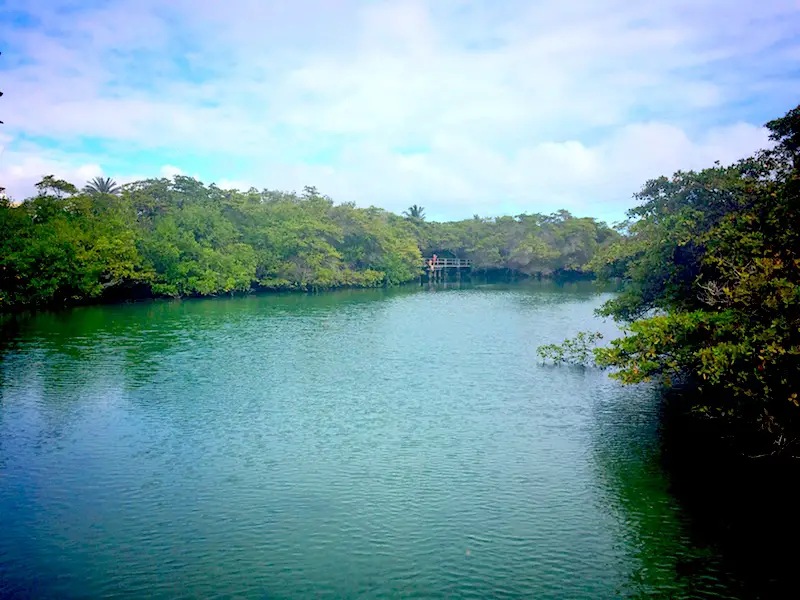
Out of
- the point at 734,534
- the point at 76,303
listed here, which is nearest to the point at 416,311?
the point at 76,303

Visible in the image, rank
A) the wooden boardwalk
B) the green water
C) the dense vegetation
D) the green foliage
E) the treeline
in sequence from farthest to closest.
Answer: the wooden boardwalk
the treeline
the green foliage
the dense vegetation
the green water

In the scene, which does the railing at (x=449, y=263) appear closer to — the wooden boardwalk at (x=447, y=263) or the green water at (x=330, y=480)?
the wooden boardwalk at (x=447, y=263)

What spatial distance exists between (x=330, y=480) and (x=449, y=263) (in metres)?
71.0

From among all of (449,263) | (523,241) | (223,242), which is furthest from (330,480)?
(449,263)

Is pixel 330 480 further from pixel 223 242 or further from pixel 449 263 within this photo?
pixel 449 263

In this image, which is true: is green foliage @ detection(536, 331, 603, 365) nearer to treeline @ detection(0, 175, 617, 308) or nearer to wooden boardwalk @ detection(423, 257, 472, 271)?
treeline @ detection(0, 175, 617, 308)

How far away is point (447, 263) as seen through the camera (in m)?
82.9

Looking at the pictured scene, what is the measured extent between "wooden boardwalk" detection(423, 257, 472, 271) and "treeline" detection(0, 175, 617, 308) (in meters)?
0.94

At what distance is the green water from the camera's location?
9578 mm

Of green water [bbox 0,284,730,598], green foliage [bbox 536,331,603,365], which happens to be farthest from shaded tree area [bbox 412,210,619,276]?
green water [bbox 0,284,730,598]

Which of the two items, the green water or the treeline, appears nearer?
the green water

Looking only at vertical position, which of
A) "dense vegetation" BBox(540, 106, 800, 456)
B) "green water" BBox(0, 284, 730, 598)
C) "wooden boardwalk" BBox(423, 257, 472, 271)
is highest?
"wooden boardwalk" BBox(423, 257, 472, 271)

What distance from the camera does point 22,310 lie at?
1495 inches

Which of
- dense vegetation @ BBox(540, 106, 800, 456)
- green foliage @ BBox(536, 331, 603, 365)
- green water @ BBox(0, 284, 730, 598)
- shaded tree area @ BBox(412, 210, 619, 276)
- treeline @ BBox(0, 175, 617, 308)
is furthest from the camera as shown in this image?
shaded tree area @ BBox(412, 210, 619, 276)
